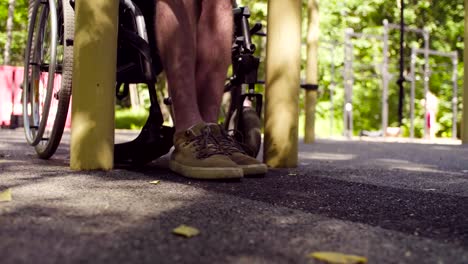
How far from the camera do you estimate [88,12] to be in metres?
2.24

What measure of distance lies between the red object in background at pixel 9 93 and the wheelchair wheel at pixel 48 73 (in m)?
7.52

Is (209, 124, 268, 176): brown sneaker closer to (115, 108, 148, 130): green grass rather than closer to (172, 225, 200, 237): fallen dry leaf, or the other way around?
(172, 225, 200, 237): fallen dry leaf

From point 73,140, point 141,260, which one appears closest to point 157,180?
point 73,140

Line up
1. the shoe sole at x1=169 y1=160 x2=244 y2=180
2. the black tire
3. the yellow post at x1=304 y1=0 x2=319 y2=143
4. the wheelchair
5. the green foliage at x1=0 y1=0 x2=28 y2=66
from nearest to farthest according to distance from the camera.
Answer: the shoe sole at x1=169 y1=160 x2=244 y2=180 < the wheelchair < the black tire < the yellow post at x1=304 y1=0 x2=319 y2=143 < the green foliage at x1=0 y1=0 x2=28 y2=66

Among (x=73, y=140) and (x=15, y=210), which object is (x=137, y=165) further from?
(x=15, y=210)

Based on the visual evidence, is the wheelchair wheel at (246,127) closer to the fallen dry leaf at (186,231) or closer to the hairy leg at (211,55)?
the hairy leg at (211,55)

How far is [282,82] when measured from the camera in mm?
2758

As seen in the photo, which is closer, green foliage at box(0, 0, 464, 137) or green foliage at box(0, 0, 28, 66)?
green foliage at box(0, 0, 464, 137)

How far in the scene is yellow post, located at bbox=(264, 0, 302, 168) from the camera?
8.98 ft

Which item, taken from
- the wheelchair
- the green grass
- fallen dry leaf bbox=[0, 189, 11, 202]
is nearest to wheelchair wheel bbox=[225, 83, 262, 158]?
the wheelchair

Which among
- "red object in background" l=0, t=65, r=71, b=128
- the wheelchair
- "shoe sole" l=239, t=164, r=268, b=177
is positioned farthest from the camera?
"red object in background" l=0, t=65, r=71, b=128

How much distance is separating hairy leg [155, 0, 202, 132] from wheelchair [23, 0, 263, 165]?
8cm

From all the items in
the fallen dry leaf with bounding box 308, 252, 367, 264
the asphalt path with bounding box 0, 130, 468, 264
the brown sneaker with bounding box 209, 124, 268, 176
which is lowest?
the fallen dry leaf with bounding box 308, 252, 367, 264

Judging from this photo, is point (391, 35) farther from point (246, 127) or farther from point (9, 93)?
point (246, 127)
